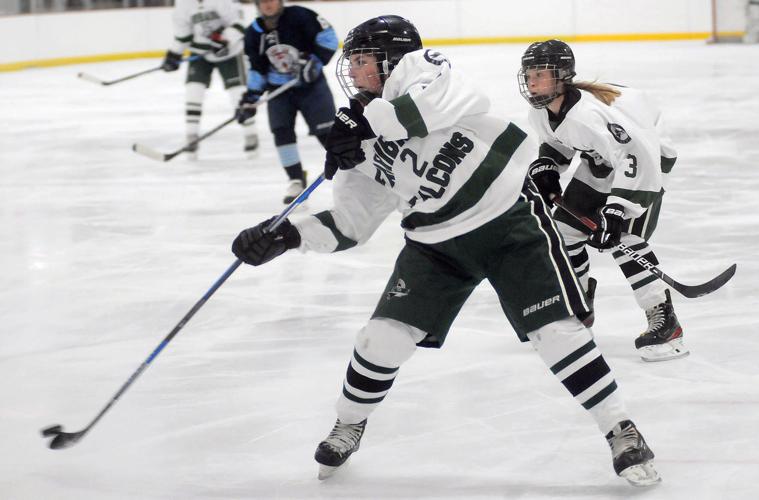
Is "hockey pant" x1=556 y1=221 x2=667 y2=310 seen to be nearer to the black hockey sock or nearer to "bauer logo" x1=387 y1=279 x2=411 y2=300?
"bauer logo" x1=387 y1=279 x2=411 y2=300

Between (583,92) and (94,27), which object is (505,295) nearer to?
(583,92)

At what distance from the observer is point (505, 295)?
210 centimetres

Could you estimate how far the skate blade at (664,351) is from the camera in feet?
9.23

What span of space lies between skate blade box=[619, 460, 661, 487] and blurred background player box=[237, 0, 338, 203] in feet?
10.4

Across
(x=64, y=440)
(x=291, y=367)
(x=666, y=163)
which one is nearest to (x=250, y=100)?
(x=291, y=367)

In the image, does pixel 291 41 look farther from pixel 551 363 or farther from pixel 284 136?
pixel 551 363

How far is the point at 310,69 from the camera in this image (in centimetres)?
493

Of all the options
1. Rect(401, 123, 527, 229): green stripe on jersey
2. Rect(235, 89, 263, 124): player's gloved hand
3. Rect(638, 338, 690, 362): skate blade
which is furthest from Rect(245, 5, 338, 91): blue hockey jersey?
Rect(401, 123, 527, 229): green stripe on jersey

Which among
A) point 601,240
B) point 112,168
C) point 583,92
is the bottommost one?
point 112,168

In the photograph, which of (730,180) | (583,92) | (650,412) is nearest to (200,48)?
(730,180)

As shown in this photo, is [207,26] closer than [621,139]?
No

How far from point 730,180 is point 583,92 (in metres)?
2.60

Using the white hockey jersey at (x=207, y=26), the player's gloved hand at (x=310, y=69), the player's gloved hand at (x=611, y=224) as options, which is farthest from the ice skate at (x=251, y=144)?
the player's gloved hand at (x=611, y=224)

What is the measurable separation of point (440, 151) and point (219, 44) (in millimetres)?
4578
